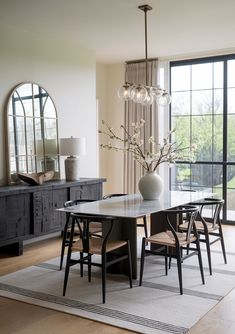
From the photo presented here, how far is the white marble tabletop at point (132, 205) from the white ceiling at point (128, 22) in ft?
6.86

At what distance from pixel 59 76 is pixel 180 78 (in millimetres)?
2230

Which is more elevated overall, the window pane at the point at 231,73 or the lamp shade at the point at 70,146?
the window pane at the point at 231,73

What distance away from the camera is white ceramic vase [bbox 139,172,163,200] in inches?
181

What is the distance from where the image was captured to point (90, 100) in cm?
663

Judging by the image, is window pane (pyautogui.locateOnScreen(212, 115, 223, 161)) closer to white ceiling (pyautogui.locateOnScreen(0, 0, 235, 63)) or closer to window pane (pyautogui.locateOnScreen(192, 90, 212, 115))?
window pane (pyautogui.locateOnScreen(192, 90, 212, 115))

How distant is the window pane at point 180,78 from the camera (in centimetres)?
709

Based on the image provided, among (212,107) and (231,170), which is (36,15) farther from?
(231,170)

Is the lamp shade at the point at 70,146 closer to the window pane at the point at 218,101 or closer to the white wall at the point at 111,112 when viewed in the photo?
the white wall at the point at 111,112

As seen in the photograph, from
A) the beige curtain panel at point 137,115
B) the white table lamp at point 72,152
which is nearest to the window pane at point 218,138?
the beige curtain panel at point 137,115

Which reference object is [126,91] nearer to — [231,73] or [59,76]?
[59,76]

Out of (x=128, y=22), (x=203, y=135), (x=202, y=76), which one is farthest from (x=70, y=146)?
(x=202, y=76)

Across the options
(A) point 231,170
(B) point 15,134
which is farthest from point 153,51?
(B) point 15,134

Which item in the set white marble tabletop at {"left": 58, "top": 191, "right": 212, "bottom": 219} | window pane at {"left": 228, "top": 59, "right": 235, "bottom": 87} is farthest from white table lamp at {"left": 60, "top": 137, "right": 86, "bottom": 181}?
window pane at {"left": 228, "top": 59, "right": 235, "bottom": 87}

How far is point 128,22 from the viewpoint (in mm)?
5102
